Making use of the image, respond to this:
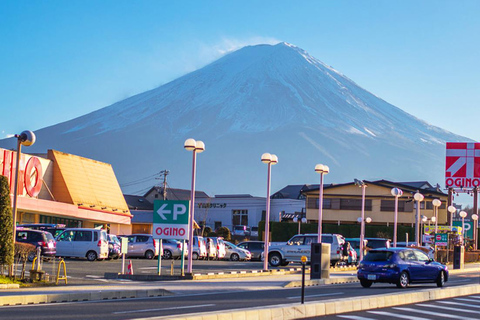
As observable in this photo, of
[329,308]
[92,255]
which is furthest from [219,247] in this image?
[329,308]

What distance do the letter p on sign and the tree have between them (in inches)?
236

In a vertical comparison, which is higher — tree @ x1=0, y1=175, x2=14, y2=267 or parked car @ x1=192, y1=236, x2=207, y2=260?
tree @ x1=0, y1=175, x2=14, y2=267

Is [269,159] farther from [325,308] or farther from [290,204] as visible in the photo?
[290,204]

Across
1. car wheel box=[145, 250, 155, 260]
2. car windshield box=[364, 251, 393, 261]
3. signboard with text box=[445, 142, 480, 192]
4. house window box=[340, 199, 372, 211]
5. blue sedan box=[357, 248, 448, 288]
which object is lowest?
car wheel box=[145, 250, 155, 260]

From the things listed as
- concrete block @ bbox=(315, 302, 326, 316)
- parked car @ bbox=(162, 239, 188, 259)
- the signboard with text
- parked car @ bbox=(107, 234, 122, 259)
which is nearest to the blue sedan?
concrete block @ bbox=(315, 302, 326, 316)

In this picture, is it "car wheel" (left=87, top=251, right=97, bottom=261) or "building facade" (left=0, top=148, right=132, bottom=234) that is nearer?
"car wheel" (left=87, top=251, right=97, bottom=261)

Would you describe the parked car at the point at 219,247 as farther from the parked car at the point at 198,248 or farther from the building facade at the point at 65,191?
the building facade at the point at 65,191

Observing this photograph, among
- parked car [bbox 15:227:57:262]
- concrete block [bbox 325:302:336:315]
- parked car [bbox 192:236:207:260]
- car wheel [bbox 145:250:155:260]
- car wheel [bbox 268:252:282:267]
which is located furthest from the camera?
parked car [bbox 192:236:207:260]

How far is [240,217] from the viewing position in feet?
335

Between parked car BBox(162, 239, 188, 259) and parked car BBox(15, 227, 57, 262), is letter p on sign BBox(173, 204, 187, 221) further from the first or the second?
parked car BBox(162, 239, 188, 259)

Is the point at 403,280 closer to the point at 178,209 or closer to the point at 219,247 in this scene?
the point at 178,209

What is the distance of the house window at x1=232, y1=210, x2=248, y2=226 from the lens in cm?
10169

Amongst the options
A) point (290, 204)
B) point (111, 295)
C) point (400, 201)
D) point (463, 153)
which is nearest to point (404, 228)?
point (400, 201)

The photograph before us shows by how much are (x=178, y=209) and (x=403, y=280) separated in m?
7.75
